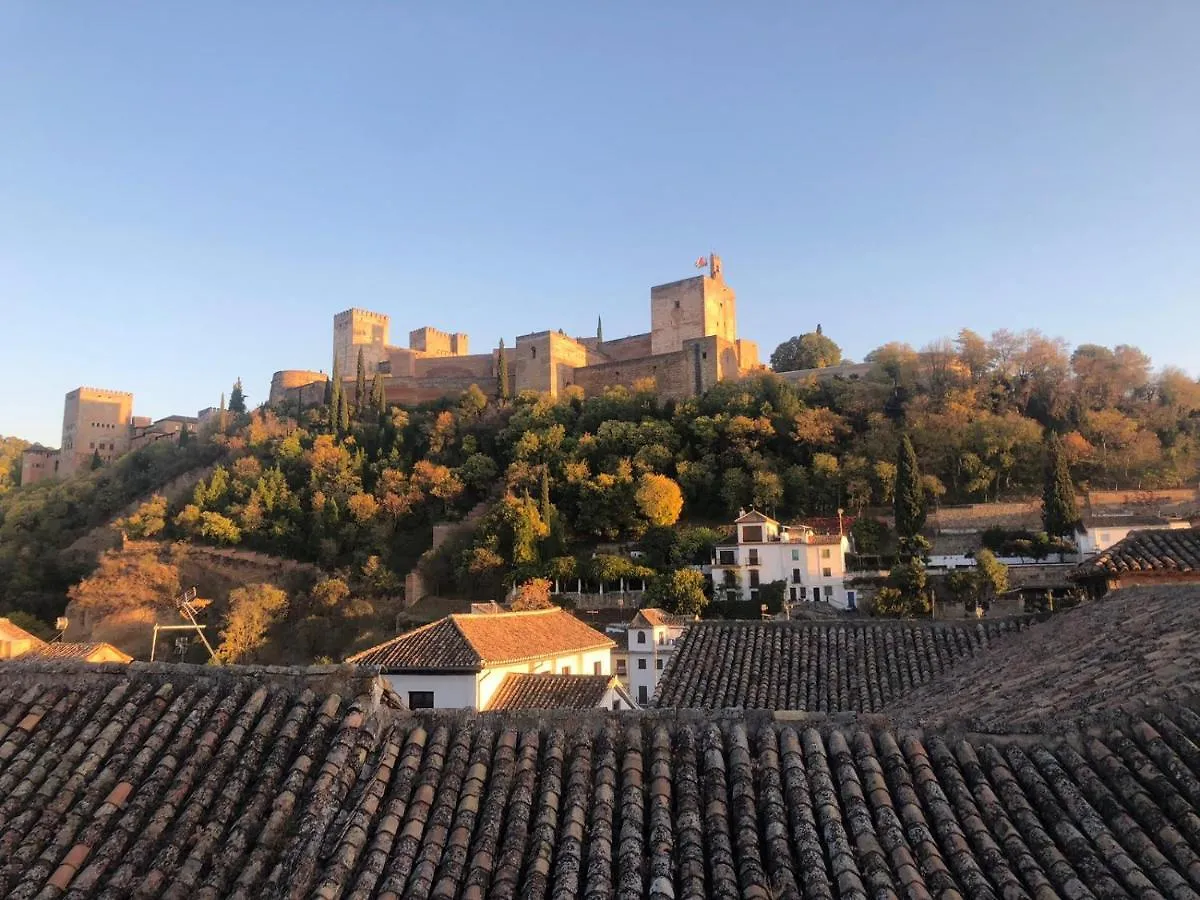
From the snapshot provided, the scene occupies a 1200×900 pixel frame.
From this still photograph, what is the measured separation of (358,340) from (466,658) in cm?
5913

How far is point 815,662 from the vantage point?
1048 cm

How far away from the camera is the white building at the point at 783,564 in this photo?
35781 millimetres

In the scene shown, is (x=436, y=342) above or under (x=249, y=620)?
above

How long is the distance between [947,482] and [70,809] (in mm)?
44309

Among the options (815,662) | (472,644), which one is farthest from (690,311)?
(815,662)

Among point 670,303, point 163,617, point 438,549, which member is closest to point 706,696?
point 438,549

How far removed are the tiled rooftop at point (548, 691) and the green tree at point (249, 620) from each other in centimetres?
2219

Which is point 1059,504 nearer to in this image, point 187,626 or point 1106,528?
point 1106,528

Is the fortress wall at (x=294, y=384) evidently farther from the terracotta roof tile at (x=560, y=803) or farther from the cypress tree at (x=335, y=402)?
the terracotta roof tile at (x=560, y=803)

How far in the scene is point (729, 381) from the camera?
175 feet

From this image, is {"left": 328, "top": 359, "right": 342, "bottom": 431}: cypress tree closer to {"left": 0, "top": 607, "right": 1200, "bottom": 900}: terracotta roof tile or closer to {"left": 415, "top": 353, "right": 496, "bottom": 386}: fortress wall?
{"left": 415, "top": 353, "right": 496, "bottom": 386}: fortress wall

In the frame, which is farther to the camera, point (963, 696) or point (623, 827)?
point (963, 696)

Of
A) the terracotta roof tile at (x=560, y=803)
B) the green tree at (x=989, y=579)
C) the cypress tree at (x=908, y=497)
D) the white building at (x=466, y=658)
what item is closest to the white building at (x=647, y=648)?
the white building at (x=466, y=658)

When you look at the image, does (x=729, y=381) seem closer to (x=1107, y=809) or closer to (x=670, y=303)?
(x=670, y=303)
